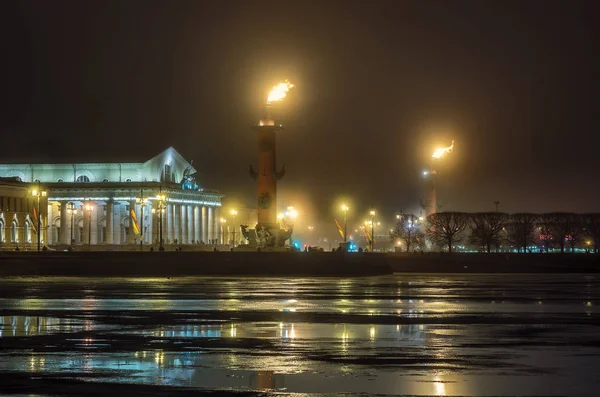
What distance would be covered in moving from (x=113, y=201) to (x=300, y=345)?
14865 cm

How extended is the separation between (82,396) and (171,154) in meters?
168

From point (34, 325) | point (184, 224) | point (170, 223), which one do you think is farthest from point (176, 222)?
point (34, 325)

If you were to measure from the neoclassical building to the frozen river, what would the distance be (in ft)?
402

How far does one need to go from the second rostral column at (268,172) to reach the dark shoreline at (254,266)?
41.1ft

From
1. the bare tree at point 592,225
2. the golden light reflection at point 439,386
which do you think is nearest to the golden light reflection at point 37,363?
the golden light reflection at point 439,386

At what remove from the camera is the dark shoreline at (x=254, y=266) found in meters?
74.1

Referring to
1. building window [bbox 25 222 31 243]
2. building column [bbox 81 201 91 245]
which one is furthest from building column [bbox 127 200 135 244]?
building window [bbox 25 222 31 243]

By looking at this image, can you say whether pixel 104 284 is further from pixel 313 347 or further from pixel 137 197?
pixel 137 197

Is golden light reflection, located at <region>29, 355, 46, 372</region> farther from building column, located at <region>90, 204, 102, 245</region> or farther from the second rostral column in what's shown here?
building column, located at <region>90, 204, 102, 245</region>

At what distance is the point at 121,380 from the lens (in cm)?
1933

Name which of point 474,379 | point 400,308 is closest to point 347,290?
point 400,308

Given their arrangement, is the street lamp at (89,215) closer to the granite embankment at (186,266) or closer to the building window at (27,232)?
the building window at (27,232)

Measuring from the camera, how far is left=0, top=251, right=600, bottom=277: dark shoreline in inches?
2918

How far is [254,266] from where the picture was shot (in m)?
81.5
